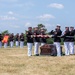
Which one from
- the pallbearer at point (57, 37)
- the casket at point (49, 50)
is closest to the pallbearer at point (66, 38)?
the pallbearer at point (57, 37)

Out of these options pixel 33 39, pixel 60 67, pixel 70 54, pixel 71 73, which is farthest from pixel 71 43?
pixel 71 73

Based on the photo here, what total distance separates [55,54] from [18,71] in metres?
7.79

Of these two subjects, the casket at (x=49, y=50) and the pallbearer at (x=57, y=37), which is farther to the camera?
the casket at (x=49, y=50)

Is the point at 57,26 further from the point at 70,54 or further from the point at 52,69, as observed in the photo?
the point at 52,69

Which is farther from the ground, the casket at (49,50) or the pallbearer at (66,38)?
the pallbearer at (66,38)

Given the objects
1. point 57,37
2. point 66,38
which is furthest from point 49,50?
point 66,38

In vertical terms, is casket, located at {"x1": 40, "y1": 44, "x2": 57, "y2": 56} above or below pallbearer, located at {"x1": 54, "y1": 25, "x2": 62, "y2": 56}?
below

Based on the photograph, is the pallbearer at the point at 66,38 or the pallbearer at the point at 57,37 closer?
the pallbearer at the point at 57,37

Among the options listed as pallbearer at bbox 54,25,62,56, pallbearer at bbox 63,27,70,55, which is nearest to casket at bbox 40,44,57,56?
pallbearer at bbox 54,25,62,56

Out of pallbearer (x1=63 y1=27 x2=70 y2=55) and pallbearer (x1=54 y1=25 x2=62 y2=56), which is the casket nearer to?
pallbearer (x1=54 y1=25 x2=62 y2=56)

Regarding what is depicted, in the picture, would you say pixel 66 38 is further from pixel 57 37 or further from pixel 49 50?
pixel 49 50

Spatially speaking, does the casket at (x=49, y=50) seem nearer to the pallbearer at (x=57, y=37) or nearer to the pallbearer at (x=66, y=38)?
the pallbearer at (x=57, y=37)

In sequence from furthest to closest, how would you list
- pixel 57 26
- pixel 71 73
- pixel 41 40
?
pixel 41 40 < pixel 57 26 < pixel 71 73

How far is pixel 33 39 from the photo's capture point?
2361cm
